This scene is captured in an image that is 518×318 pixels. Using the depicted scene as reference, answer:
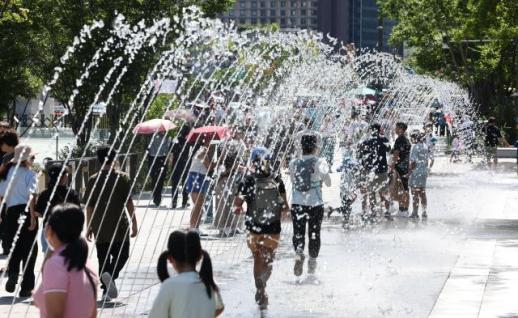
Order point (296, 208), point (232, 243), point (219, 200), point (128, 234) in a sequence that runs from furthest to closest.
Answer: point (219, 200) < point (232, 243) < point (296, 208) < point (128, 234)

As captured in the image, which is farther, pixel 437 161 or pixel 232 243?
pixel 437 161

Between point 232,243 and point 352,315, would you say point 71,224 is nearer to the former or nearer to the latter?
point 352,315

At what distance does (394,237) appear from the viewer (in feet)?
56.0

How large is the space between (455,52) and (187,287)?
57.5 meters

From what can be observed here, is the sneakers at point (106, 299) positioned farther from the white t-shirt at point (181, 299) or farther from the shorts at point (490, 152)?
the shorts at point (490, 152)

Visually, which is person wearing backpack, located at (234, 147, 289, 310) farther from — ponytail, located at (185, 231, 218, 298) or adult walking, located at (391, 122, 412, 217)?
adult walking, located at (391, 122, 412, 217)

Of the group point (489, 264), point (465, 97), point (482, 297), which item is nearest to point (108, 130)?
point (489, 264)

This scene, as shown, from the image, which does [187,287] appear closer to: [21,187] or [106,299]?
[106,299]

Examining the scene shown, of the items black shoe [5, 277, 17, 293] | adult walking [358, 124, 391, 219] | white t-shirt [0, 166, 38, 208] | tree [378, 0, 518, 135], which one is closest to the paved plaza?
black shoe [5, 277, 17, 293]

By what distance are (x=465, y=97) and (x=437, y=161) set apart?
20907 mm

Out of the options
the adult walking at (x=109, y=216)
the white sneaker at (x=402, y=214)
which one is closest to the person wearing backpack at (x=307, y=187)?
the adult walking at (x=109, y=216)

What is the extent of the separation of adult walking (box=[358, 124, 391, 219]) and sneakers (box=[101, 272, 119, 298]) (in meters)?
7.94

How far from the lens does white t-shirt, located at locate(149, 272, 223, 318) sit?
5.61 m

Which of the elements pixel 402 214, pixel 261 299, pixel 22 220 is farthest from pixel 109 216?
pixel 402 214
